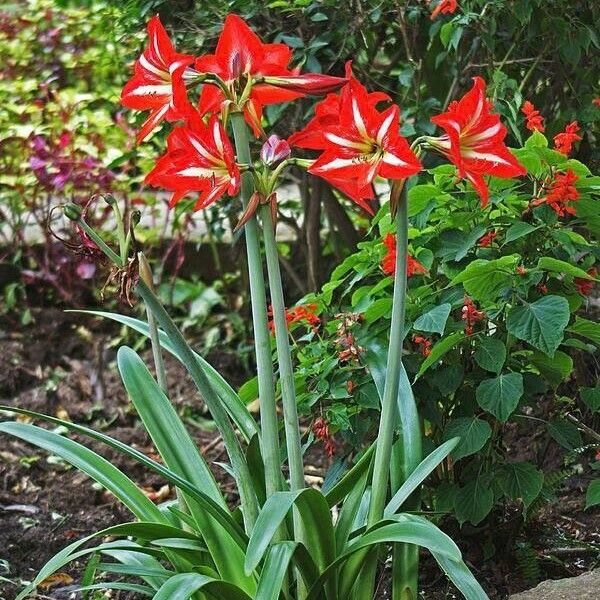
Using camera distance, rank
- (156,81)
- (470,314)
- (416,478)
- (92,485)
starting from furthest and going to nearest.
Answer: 1. (92,485)
2. (470,314)
3. (416,478)
4. (156,81)

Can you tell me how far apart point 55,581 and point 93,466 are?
93 cm

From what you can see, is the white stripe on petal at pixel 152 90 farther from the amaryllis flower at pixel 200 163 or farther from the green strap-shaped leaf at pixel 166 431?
the green strap-shaped leaf at pixel 166 431

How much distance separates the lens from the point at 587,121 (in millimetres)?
3332

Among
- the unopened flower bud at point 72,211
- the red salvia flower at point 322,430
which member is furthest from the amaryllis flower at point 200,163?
the red salvia flower at point 322,430

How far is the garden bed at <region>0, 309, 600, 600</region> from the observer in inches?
116

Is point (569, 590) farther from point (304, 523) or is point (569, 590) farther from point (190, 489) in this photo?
point (190, 489)

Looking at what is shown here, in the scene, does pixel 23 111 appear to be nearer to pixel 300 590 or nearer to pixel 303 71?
pixel 303 71

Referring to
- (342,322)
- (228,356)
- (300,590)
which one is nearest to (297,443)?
(300,590)

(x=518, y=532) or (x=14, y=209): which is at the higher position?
(x=14, y=209)

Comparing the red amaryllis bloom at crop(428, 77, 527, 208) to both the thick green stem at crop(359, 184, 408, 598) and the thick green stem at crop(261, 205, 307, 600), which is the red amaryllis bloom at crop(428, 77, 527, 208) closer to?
the thick green stem at crop(359, 184, 408, 598)

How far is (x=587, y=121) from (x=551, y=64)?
360 mm

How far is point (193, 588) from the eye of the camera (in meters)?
2.07

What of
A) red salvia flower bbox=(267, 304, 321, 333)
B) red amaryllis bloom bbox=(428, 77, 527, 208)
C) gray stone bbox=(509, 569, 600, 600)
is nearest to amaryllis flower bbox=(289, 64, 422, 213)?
red amaryllis bloom bbox=(428, 77, 527, 208)

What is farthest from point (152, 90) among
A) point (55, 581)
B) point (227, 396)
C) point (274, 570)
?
point (55, 581)
